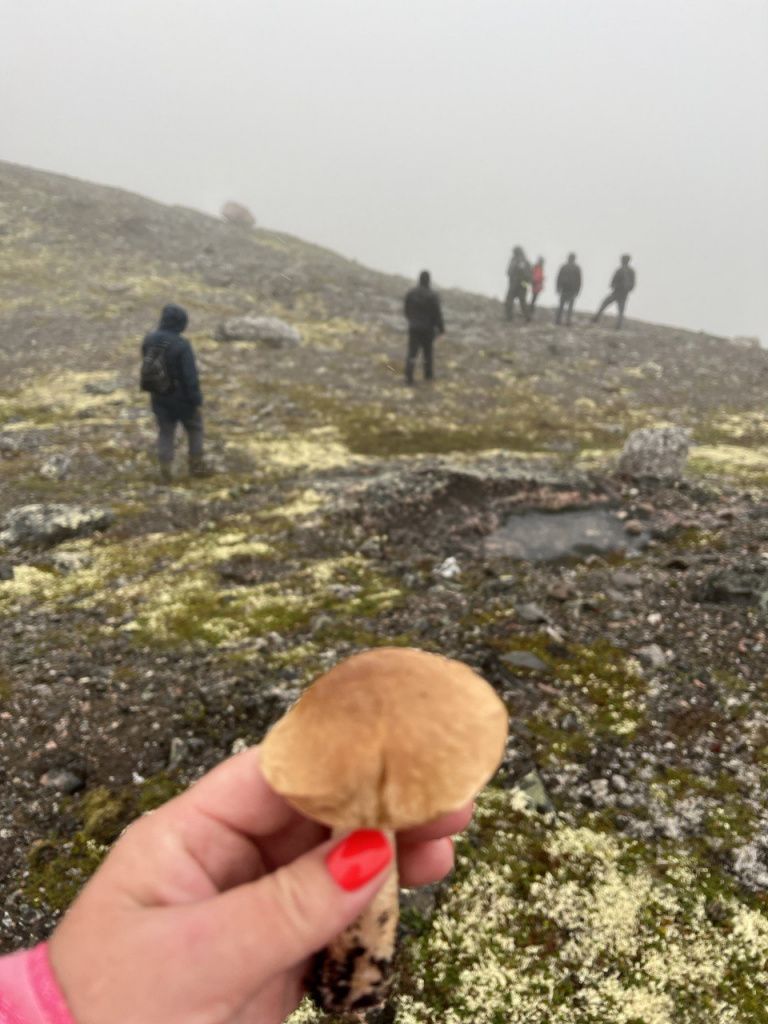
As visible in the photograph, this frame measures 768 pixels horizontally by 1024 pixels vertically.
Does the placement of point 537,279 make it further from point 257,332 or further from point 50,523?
point 50,523

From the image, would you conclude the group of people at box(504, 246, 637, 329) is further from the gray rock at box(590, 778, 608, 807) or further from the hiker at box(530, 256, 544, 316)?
the gray rock at box(590, 778, 608, 807)

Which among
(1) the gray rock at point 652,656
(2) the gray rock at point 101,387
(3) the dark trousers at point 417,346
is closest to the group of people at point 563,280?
(3) the dark trousers at point 417,346

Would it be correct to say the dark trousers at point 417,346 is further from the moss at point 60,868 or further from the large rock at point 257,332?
the moss at point 60,868

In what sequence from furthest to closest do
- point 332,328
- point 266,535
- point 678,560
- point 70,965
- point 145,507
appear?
1. point 332,328
2. point 145,507
3. point 266,535
4. point 678,560
5. point 70,965

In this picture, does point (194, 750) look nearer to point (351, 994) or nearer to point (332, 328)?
point (351, 994)

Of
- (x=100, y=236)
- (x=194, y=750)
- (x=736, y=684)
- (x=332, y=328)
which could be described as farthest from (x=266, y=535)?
(x=100, y=236)

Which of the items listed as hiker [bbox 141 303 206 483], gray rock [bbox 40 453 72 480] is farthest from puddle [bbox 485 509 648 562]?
gray rock [bbox 40 453 72 480]
